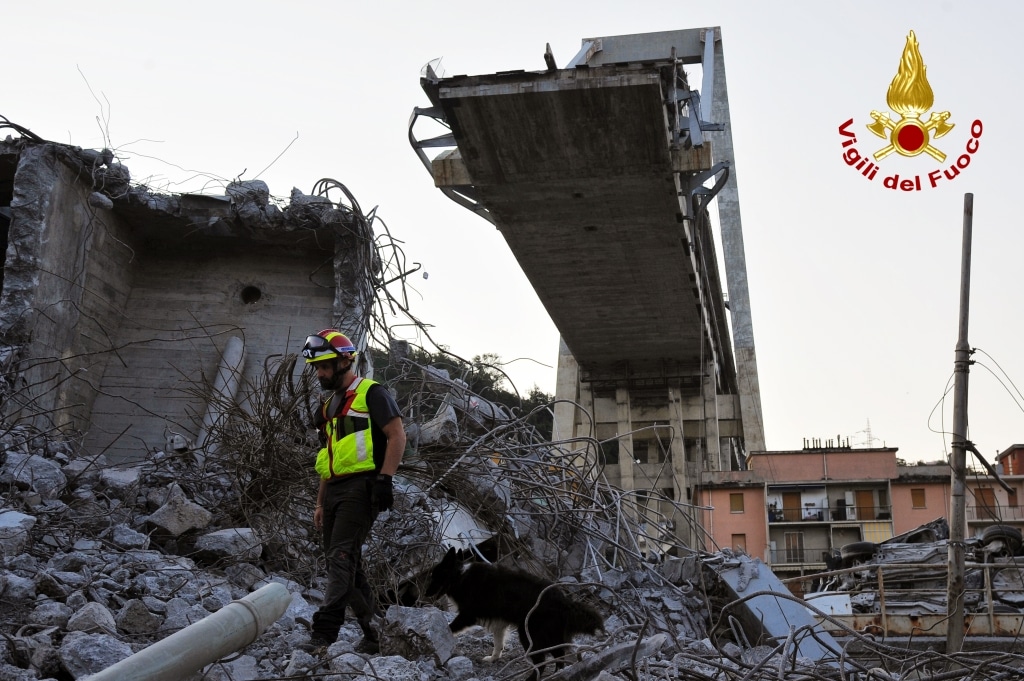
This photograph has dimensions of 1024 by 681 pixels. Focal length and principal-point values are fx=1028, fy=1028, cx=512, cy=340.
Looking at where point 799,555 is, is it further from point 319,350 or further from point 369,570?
point 319,350

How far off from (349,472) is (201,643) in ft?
5.79

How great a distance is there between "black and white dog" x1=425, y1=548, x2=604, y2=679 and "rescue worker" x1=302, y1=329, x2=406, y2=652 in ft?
1.70

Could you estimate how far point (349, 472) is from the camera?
192 inches

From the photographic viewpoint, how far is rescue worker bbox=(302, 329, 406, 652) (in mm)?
4715

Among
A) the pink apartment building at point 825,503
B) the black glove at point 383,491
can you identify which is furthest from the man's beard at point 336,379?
the pink apartment building at point 825,503

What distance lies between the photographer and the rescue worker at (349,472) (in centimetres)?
471

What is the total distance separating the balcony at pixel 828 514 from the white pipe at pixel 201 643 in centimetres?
3363

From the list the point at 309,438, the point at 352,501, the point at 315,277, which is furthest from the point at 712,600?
the point at 315,277

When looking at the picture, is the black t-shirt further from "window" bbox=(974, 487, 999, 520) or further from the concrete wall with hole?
"window" bbox=(974, 487, 999, 520)

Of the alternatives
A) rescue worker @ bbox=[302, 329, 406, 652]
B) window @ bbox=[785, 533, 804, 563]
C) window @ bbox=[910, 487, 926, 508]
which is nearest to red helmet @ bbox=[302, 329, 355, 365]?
rescue worker @ bbox=[302, 329, 406, 652]

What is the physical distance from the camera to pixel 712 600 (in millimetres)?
7914

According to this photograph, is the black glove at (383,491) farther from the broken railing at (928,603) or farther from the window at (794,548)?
the window at (794,548)

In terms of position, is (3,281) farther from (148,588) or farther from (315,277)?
(148,588)

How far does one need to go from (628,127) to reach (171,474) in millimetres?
7193
